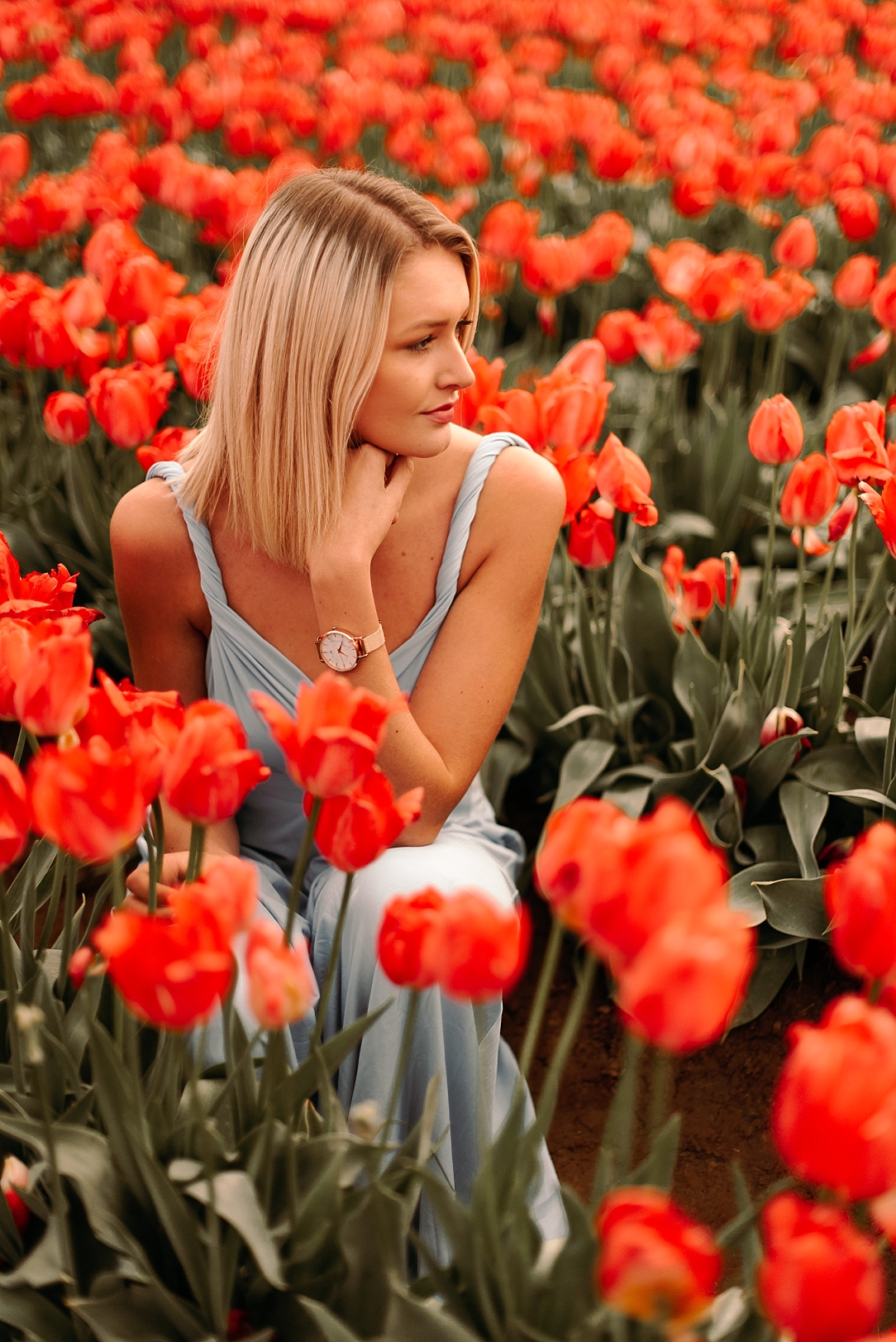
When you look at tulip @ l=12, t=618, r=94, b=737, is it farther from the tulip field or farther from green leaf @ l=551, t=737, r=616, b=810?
green leaf @ l=551, t=737, r=616, b=810

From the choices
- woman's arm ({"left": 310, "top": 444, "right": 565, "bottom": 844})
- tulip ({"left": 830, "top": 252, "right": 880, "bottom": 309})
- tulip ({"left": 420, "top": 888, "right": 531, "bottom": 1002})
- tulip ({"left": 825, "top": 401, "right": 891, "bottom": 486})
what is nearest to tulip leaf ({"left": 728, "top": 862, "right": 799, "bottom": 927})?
woman's arm ({"left": 310, "top": 444, "right": 565, "bottom": 844})

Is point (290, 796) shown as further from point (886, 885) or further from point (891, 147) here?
point (891, 147)

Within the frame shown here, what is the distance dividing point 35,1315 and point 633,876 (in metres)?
0.79

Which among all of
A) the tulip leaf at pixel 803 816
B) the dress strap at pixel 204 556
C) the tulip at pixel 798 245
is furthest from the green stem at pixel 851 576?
the tulip at pixel 798 245

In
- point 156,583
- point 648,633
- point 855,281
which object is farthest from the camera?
point 855,281

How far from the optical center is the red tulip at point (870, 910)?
887 mm

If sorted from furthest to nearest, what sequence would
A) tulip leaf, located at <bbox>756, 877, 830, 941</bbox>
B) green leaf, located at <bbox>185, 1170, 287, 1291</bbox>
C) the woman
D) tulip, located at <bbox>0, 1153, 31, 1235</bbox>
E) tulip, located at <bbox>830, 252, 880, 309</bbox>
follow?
tulip, located at <bbox>830, 252, 880, 309</bbox>, tulip leaf, located at <bbox>756, 877, 830, 941</bbox>, the woman, tulip, located at <bbox>0, 1153, 31, 1235</bbox>, green leaf, located at <bbox>185, 1170, 287, 1291</bbox>

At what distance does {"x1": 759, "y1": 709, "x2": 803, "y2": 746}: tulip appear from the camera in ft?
7.70

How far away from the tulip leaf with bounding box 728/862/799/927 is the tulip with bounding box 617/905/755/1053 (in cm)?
148

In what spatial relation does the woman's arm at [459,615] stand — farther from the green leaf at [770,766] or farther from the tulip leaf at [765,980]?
the tulip leaf at [765,980]

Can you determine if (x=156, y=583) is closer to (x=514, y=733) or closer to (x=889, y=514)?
(x=514, y=733)

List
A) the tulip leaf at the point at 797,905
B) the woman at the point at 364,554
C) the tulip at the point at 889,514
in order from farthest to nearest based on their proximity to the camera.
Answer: the tulip leaf at the point at 797,905, the woman at the point at 364,554, the tulip at the point at 889,514

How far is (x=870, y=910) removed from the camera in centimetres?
89

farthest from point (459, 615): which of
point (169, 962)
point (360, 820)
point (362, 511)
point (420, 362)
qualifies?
point (169, 962)
